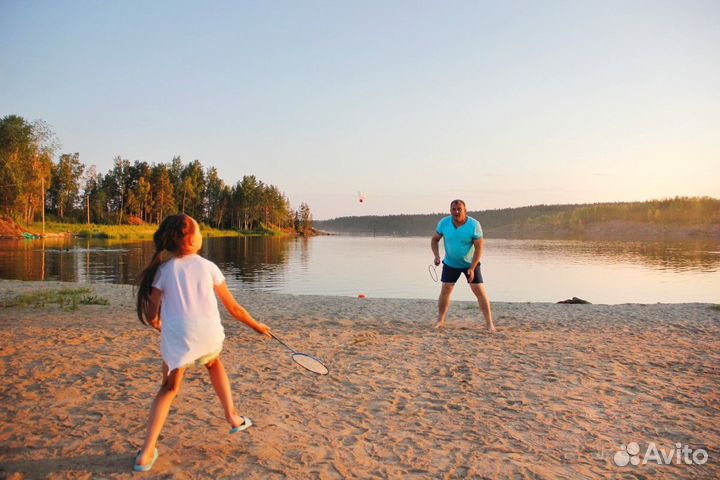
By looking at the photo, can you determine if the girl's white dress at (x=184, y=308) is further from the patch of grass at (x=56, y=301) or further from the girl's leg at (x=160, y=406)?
the patch of grass at (x=56, y=301)

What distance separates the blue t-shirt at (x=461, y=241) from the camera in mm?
9836

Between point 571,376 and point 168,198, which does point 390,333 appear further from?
point 168,198

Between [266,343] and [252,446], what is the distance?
4.35 metres

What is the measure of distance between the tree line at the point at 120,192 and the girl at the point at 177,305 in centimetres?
7512

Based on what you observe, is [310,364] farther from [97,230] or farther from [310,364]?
[97,230]

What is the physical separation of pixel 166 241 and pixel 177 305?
0.51m

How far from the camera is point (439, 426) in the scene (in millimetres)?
5020

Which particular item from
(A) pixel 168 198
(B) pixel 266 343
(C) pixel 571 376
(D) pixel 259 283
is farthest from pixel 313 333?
(A) pixel 168 198

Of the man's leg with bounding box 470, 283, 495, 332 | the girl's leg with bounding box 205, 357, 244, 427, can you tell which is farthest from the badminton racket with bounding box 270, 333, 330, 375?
the man's leg with bounding box 470, 283, 495, 332

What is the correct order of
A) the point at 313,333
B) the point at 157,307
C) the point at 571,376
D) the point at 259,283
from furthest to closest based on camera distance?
the point at 259,283, the point at 313,333, the point at 571,376, the point at 157,307

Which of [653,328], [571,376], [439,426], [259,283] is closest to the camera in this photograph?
[439,426]

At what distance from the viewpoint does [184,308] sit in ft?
12.7

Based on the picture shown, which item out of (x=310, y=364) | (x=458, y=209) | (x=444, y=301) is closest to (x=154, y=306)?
(x=310, y=364)

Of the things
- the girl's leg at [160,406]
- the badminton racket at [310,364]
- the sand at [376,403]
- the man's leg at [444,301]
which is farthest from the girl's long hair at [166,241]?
the man's leg at [444,301]
